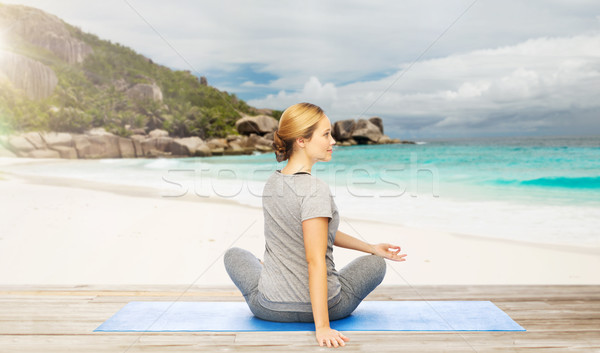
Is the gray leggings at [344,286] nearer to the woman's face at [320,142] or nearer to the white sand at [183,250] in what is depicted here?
the woman's face at [320,142]

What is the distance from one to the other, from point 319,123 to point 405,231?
184 inches

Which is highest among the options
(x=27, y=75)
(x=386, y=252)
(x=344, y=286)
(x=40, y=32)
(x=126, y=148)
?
(x=40, y=32)

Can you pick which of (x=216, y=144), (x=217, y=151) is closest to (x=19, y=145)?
(x=217, y=151)

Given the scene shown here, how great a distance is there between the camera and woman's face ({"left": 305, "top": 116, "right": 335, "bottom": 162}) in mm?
1584

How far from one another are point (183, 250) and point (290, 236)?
3.65 metres

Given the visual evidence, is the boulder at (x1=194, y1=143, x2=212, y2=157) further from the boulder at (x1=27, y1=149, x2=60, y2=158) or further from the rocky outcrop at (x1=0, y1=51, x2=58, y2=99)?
the rocky outcrop at (x1=0, y1=51, x2=58, y2=99)

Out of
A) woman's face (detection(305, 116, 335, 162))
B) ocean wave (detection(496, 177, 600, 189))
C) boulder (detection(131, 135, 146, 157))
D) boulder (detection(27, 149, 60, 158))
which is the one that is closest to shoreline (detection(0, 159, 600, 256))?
woman's face (detection(305, 116, 335, 162))

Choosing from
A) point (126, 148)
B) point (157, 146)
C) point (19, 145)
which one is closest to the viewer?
point (19, 145)

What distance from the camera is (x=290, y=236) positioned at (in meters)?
1.61

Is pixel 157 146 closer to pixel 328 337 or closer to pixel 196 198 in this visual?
pixel 196 198

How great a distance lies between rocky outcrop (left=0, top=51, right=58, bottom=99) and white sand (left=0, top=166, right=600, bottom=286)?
33.7 meters

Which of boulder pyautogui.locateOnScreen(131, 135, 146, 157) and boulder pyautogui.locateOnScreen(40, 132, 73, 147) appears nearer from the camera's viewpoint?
boulder pyautogui.locateOnScreen(40, 132, 73, 147)

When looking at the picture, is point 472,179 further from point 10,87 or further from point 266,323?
point 10,87

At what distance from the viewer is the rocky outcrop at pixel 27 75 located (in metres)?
35.7
